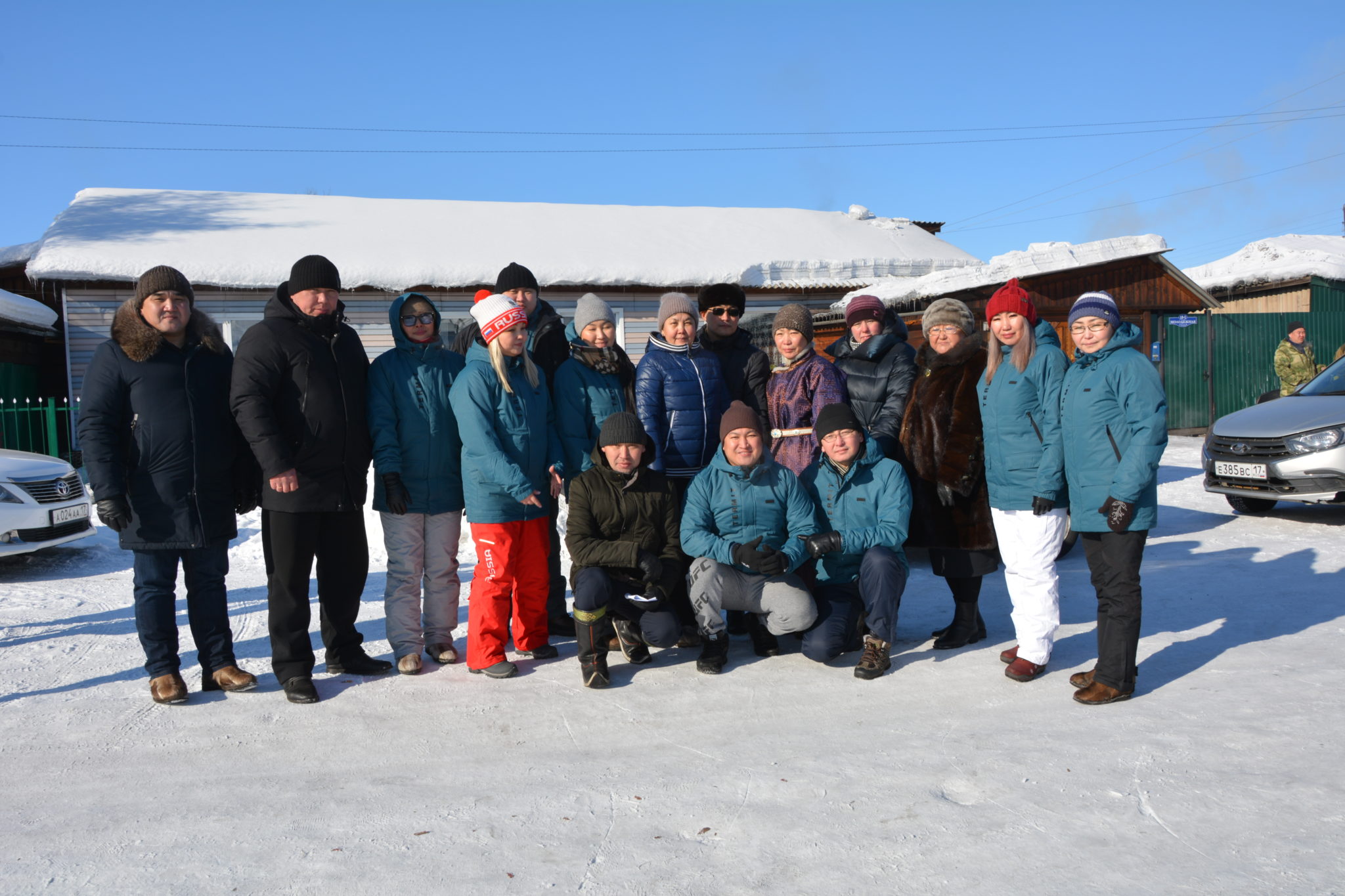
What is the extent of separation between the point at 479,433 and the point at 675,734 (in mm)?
1659

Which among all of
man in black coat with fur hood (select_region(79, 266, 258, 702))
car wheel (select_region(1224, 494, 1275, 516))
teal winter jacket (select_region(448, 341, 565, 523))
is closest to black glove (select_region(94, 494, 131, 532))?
man in black coat with fur hood (select_region(79, 266, 258, 702))

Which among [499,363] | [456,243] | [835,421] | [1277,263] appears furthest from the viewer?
[1277,263]

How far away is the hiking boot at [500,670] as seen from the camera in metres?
4.34

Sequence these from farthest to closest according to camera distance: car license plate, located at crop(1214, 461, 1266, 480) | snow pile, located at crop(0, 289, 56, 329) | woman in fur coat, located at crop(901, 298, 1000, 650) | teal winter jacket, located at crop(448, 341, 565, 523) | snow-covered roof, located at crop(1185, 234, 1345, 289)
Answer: snow-covered roof, located at crop(1185, 234, 1345, 289)
snow pile, located at crop(0, 289, 56, 329)
car license plate, located at crop(1214, 461, 1266, 480)
woman in fur coat, located at crop(901, 298, 1000, 650)
teal winter jacket, located at crop(448, 341, 565, 523)

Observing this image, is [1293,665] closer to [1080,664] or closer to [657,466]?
[1080,664]

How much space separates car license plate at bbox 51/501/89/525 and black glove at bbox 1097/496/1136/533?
7.53 metres

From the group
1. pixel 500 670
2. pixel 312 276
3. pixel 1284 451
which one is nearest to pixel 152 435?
pixel 312 276

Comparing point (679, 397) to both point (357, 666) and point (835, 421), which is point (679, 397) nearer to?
point (835, 421)

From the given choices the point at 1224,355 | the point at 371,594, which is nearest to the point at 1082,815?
the point at 371,594

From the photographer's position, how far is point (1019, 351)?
4199 mm

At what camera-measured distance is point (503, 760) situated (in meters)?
3.40

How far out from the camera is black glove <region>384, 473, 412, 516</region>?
4.29 metres

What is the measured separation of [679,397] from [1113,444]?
2.13 meters

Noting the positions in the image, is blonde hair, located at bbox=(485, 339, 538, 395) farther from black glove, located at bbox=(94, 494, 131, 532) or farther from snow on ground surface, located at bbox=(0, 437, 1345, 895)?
black glove, located at bbox=(94, 494, 131, 532)
